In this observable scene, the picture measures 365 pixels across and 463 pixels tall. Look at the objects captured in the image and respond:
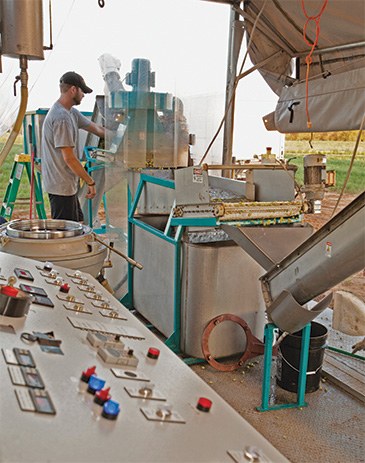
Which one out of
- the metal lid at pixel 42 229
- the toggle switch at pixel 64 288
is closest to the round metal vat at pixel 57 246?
the metal lid at pixel 42 229

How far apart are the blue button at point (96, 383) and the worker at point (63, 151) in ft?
8.80

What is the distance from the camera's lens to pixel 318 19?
3.06m

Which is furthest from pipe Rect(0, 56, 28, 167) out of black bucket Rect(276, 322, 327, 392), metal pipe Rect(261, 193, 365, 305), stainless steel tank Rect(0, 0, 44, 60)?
black bucket Rect(276, 322, 327, 392)

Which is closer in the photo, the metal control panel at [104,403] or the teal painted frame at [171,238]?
the metal control panel at [104,403]

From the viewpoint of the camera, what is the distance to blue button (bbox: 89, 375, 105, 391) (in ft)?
2.54

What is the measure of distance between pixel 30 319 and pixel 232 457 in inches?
21.9

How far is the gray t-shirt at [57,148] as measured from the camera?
329 centimetres

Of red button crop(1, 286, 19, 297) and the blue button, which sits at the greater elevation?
red button crop(1, 286, 19, 297)

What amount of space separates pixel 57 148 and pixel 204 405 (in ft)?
9.60

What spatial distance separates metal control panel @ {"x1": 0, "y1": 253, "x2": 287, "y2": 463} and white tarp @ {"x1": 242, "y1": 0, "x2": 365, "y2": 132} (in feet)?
8.59

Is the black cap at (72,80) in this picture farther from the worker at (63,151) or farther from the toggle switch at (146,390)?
the toggle switch at (146,390)

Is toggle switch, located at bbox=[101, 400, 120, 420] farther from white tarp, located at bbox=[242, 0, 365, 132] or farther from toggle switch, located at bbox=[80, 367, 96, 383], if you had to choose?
white tarp, located at bbox=[242, 0, 365, 132]

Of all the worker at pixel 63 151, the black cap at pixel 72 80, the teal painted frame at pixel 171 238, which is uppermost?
the black cap at pixel 72 80

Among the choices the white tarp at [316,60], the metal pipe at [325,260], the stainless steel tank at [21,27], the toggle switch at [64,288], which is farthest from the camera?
the white tarp at [316,60]
